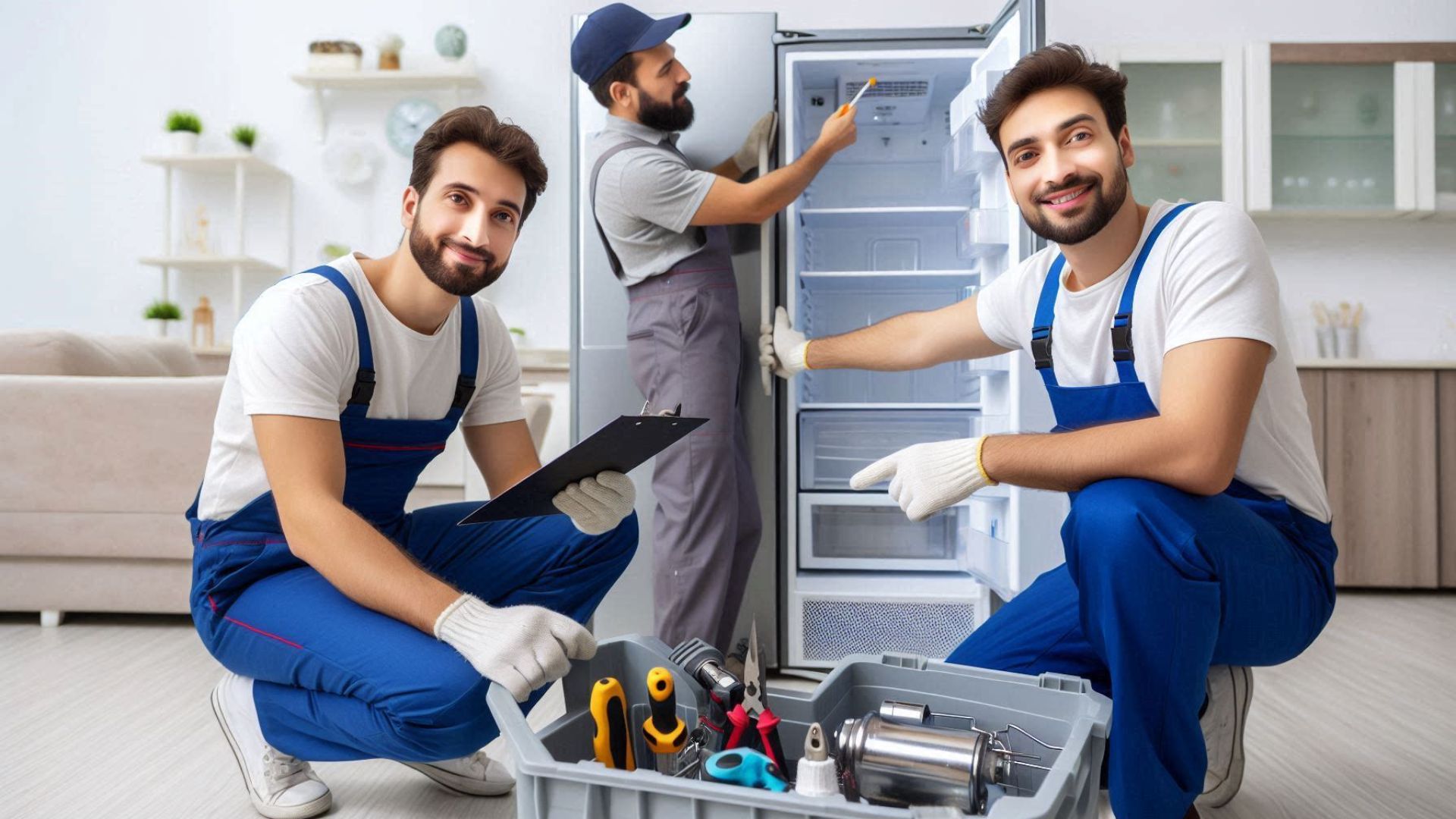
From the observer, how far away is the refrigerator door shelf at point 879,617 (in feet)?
8.02

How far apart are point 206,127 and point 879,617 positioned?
396 centimetres

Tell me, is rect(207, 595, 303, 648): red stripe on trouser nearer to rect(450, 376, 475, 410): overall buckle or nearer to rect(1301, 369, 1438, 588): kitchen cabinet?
rect(450, 376, 475, 410): overall buckle

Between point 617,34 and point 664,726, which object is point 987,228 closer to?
point 617,34

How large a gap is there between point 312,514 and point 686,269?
3.58 feet

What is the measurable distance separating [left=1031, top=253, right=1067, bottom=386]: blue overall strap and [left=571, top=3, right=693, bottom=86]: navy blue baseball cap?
1.05 m

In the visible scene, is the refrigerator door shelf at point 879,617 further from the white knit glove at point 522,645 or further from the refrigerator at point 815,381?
the white knit glove at point 522,645

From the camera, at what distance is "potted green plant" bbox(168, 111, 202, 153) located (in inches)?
174

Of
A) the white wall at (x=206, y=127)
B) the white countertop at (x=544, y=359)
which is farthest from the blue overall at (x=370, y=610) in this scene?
the white wall at (x=206, y=127)

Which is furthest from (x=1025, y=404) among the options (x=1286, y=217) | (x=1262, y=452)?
(x=1286, y=217)

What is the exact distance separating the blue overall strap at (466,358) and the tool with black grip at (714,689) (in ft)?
2.25

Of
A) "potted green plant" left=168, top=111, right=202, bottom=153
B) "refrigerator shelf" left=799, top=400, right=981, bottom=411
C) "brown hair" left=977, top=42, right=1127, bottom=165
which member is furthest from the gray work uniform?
"potted green plant" left=168, top=111, right=202, bottom=153

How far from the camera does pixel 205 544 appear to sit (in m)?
1.49

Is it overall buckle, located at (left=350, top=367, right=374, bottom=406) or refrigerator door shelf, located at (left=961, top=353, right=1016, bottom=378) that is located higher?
refrigerator door shelf, located at (left=961, top=353, right=1016, bottom=378)

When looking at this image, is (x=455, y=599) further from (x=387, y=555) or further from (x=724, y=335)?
(x=724, y=335)
